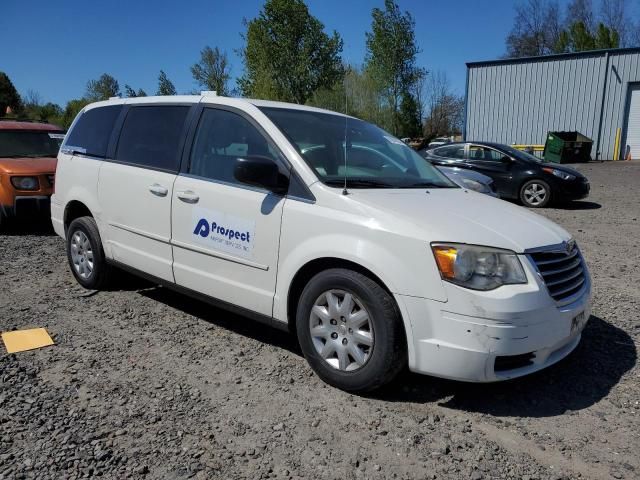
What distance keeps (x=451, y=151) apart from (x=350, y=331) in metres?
10.1

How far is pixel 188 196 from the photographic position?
3.88 meters

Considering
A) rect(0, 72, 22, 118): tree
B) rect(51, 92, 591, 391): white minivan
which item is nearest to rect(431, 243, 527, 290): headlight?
rect(51, 92, 591, 391): white minivan

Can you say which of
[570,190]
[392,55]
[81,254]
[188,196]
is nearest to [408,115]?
[392,55]

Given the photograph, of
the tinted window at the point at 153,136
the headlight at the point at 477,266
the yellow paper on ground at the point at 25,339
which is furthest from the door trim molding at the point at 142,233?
the headlight at the point at 477,266

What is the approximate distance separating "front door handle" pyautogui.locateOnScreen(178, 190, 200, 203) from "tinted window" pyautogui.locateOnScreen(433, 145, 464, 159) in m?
9.49

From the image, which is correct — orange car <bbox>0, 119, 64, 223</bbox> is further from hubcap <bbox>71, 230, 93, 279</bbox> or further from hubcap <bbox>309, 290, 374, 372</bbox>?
hubcap <bbox>309, 290, 374, 372</bbox>

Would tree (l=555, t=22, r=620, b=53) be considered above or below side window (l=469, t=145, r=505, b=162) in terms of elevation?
above

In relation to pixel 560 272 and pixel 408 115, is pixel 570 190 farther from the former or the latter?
pixel 408 115

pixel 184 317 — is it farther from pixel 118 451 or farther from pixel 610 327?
pixel 610 327

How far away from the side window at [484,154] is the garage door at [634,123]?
1792 cm

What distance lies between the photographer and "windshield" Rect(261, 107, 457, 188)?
354 centimetres

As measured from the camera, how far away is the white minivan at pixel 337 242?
2830 mm

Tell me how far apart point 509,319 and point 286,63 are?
136 feet

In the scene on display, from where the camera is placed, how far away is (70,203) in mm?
5188
